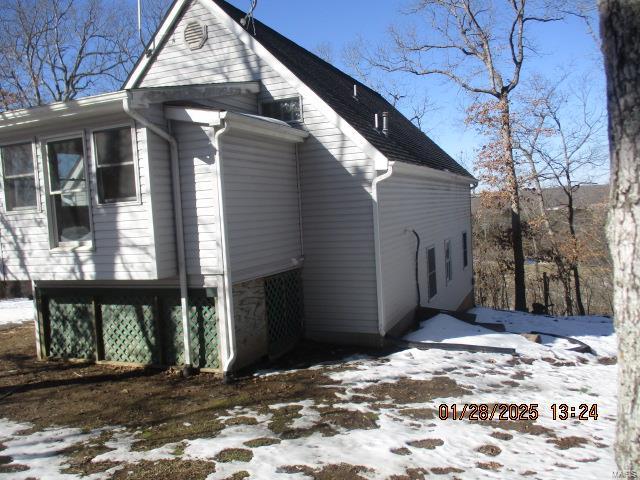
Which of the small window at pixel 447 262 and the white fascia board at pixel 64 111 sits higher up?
the white fascia board at pixel 64 111

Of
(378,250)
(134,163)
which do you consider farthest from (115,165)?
(378,250)

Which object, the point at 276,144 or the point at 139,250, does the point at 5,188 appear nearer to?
the point at 139,250

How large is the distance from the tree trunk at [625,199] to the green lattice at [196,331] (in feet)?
19.8

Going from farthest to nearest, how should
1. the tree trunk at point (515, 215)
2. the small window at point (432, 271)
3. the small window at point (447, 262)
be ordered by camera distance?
the tree trunk at point (515, 215), the small window at point (447, 262), the small window at point (432, 271)

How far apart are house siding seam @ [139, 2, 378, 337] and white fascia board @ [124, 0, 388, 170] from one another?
98mm

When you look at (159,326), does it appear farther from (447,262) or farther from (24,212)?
(447,262)

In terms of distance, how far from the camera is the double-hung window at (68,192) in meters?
7.86

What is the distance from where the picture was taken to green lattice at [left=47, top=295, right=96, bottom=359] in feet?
29.6

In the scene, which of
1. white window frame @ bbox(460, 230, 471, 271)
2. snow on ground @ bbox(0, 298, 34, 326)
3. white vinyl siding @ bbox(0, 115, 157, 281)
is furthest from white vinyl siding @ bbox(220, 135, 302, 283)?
white window frame @ bbox(460, 230, 471, 271)

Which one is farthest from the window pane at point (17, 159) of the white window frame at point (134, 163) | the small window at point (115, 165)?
the small window at point (115, 165)

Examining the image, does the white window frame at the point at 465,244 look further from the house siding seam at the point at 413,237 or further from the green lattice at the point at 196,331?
the green lattice at the point at 196,331

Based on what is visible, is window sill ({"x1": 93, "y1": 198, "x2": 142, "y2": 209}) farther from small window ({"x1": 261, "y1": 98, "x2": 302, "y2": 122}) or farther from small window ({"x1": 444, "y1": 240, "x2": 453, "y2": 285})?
small window ({"x1": 444, "y1": 240, "x2": 453, "y2": 285})

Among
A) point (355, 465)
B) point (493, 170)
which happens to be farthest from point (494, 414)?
point (493, 170)

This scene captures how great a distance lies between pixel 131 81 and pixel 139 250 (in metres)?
5.49
